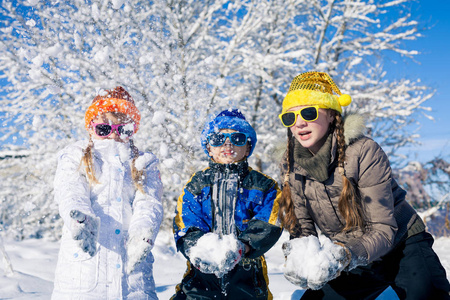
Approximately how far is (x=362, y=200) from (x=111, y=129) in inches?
64.8

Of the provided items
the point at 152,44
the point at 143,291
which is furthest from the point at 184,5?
the point at 143,291

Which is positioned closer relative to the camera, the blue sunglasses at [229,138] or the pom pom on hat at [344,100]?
the pom pom on hat at [344,100]

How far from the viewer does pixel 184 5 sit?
6504 mm

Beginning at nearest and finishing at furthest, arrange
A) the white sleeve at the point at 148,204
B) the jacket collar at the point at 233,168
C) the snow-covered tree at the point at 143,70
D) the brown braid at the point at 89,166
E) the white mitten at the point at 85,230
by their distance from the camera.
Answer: the white mitten at the point at 85,230 < the white sleeve at the point at 148,204 < the brown braid at the point at 89,166 < the jacket collar at the point at 233,168 < the snow-covered tree at the point at 143,70

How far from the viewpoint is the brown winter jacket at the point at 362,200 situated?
6.07ft

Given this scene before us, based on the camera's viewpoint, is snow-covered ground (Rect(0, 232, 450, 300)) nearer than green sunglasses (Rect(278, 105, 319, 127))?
No

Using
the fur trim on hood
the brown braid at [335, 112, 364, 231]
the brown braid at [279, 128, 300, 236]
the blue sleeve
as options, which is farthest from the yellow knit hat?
the blue sleeve

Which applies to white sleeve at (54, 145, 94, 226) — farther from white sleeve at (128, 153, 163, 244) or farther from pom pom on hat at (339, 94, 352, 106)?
pom pom on hat at (339, 94, 352, 106)

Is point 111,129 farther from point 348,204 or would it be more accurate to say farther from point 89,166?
point 348,204

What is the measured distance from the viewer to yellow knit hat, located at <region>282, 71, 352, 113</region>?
209 centimetres

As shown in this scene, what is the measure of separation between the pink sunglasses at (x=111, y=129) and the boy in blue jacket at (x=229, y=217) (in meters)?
0.55

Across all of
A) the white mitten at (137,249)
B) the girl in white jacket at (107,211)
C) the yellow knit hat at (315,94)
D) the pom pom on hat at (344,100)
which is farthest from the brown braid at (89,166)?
the pom pom on hat at (344,100)

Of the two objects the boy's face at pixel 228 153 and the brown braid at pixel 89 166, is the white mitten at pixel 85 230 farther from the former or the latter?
the boy's face at pixel 228 153

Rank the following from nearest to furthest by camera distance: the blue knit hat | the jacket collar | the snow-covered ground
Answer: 1. the jacket collar
2. the blue knit hat
3. the snow-covered ground
